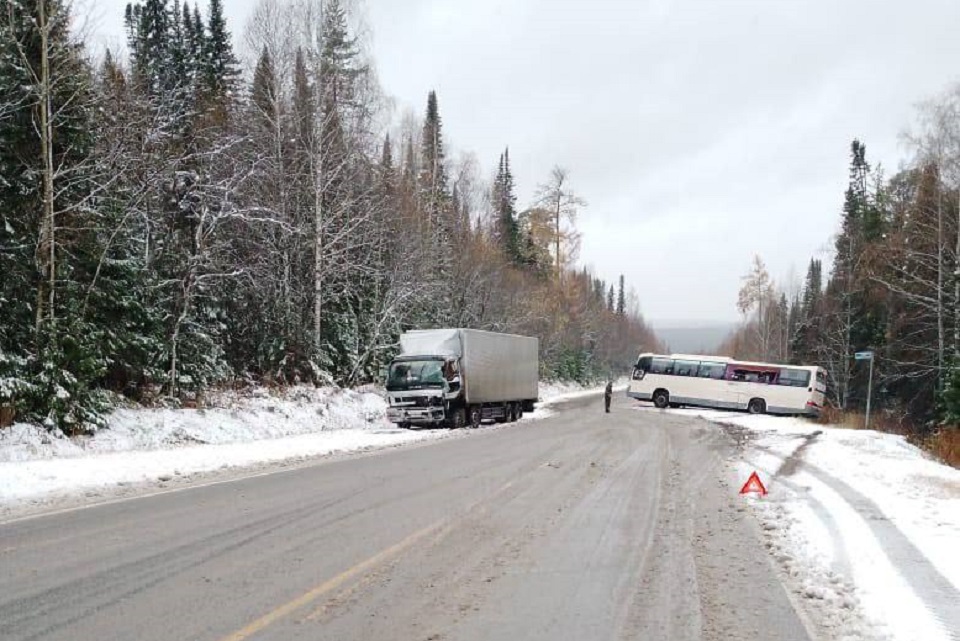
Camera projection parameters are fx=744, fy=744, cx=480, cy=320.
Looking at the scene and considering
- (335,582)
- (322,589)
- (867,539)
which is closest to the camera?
(322,589)

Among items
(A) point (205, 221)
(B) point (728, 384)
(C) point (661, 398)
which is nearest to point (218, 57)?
(A) point (205, 221)

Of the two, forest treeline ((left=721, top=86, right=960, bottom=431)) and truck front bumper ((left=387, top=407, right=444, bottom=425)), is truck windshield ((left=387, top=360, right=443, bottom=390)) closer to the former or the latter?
truck front bumper ((left=387, top=407, right=444, bottom=425))

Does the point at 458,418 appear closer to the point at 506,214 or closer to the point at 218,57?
the point at 218,57

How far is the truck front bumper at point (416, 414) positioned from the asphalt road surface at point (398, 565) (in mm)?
11511

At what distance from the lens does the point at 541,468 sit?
48.0 ft

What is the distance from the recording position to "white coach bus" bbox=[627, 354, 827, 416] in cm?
4009

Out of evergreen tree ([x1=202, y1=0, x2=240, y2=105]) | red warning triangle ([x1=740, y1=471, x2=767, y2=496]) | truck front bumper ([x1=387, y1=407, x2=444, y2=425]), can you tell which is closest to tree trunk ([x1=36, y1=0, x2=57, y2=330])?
truck front bumper ([x1=387, y1=407, x2=444, y2=425])

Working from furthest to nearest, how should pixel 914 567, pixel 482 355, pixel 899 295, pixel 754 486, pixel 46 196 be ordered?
pixel 899 295 < pixel 482 355 < pixel 46 196 < pixel 754 486 < pixel 914 567

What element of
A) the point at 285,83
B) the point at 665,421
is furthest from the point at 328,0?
the point at 665,421

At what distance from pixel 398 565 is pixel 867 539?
5229mm

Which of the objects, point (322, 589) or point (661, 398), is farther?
point (661, 398)

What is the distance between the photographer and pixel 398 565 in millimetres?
6934

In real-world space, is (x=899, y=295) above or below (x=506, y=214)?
below

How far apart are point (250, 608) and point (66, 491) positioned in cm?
698
